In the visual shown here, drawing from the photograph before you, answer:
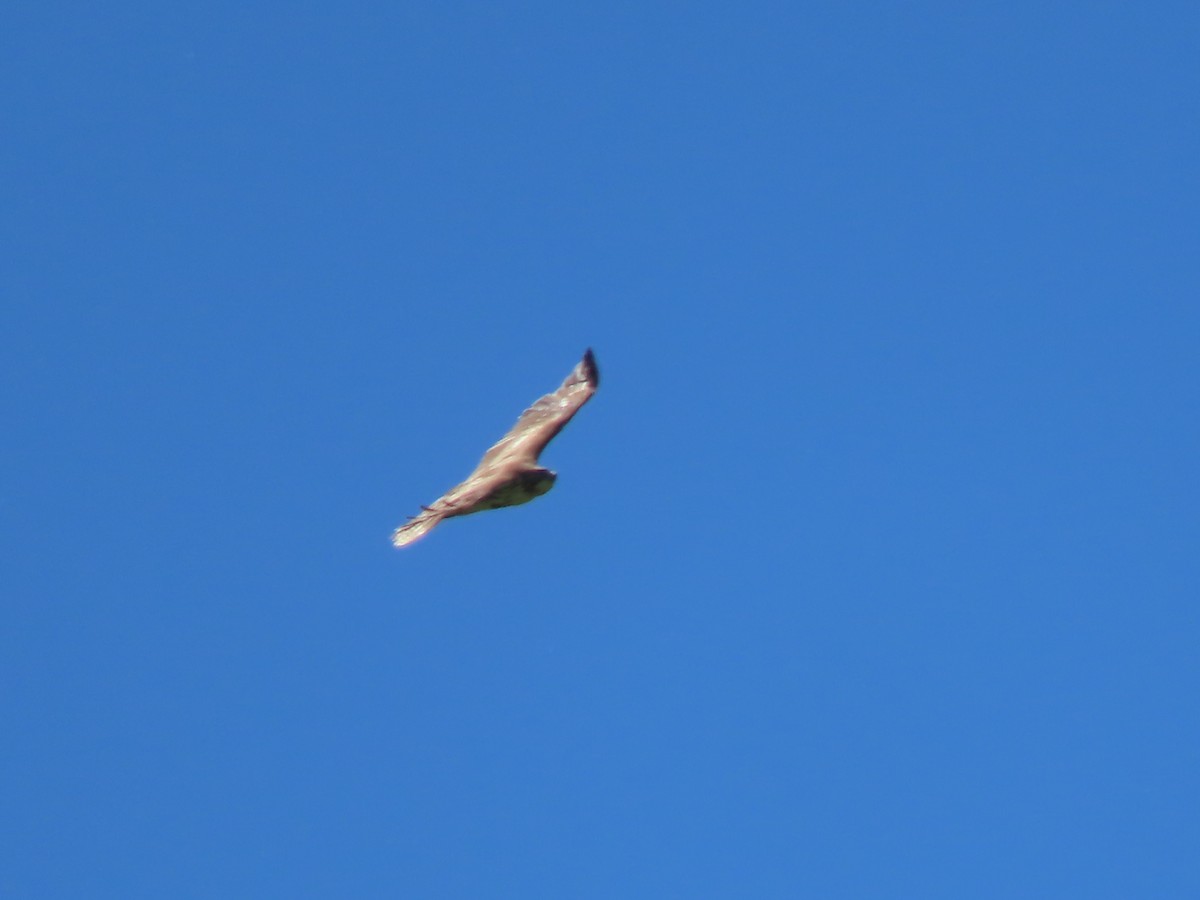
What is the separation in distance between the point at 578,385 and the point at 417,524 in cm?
418

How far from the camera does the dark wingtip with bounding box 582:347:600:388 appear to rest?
2145cm

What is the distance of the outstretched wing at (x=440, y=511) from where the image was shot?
1780cm

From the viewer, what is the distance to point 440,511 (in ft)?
59.1

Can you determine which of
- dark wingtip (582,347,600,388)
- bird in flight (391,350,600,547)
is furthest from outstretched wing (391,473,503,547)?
dark wingtip (582,347,600,388)

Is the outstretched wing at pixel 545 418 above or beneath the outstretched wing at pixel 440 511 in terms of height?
above

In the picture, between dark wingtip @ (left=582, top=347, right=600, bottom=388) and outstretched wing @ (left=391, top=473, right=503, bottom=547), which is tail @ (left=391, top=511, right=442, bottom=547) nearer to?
outstretched wing @ (left=391, top=473, right=503, bottom=547)

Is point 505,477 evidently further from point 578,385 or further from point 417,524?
point 578,385

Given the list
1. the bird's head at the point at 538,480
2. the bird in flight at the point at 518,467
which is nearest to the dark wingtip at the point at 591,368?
the bird in flight at the point at 518,467

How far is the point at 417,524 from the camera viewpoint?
59.0 feet

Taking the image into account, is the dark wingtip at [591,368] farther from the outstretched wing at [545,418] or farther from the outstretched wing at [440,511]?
the outstretched wing at [440,511]

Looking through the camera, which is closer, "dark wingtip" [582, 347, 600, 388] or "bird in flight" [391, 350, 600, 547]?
"bird in flight" [391, 350, 600, 547]

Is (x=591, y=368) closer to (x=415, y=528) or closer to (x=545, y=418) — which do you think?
(x=545, y=418)

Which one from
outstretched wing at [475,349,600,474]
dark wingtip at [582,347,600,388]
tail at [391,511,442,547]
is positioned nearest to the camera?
tail at [391,511,442,547]

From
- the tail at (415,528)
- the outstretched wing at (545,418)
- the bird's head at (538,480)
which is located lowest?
the tail at (415,528)
